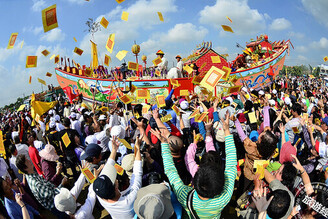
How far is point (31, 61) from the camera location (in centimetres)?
495

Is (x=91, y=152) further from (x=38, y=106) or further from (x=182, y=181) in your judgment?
(x=38, y=106)

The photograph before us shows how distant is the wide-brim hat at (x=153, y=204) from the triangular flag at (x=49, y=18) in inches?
112

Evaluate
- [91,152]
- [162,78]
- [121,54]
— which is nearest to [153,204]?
[91,152]

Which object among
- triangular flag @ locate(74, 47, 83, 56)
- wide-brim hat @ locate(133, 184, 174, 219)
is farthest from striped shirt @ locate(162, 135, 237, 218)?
triangular flag @ locate(74, 47, 83, 56)

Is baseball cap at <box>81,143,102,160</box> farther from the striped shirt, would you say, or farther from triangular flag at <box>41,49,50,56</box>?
triangular flag at <box>41,49,50,56</box>

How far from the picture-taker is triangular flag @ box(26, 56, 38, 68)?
191 inches

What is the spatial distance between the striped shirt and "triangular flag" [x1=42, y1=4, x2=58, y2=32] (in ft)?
8.36

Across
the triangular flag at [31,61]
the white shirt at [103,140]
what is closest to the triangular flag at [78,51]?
the triangular flag at [31,61]

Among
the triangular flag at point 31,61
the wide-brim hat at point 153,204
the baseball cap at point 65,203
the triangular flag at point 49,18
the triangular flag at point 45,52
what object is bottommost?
the baseball cap at point 65,203

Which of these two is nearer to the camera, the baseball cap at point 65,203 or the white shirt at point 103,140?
the baseball cap at point 65,203

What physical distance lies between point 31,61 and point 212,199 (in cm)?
530

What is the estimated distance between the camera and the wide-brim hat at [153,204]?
1575mm

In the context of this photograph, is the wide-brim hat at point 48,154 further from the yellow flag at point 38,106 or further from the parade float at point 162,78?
the parade float at point 162,78

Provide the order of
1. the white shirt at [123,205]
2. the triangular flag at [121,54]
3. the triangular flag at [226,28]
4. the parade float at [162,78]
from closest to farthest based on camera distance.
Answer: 1. the white shirt at [123,205]
2. the triangular flag at [226,28]
3. the triangular flag at [121,54]
4. the parade float at [162,78]
